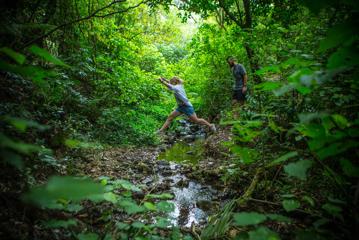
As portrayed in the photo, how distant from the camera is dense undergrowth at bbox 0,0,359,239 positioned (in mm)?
1407

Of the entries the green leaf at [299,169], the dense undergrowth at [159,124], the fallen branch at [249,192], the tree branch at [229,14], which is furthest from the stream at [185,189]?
the tree branch at [229,14]

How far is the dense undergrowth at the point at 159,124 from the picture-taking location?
1.41 metres

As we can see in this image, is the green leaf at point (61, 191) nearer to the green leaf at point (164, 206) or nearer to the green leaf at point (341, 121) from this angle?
the green leaf at point (164, 206)

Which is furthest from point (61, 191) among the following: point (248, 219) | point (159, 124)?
point (159, 124)

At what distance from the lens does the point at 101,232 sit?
2123mm

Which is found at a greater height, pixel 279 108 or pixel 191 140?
pixel 279 108

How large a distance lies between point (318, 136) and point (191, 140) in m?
5.69

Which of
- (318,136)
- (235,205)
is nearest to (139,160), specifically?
(235,205)

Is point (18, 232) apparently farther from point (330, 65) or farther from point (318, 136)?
point (330, 65)

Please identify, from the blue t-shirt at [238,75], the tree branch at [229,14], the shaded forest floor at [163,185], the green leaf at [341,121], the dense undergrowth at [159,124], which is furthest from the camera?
the blue t-shirt at [238,75]

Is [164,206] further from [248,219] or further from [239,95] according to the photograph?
[239,95]

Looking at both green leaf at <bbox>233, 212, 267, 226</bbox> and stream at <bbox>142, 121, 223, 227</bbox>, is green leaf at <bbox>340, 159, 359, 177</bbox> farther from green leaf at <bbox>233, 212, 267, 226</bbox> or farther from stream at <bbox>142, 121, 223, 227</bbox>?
stream at <bbox>142, 121, 223, 227</bbox>

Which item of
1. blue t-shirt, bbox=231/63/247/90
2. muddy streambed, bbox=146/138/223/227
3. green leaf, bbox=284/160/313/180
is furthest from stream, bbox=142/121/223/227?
blue t-shirt, bbox=231/63/247/90

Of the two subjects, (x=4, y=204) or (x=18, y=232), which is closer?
(x=18, y=232)
